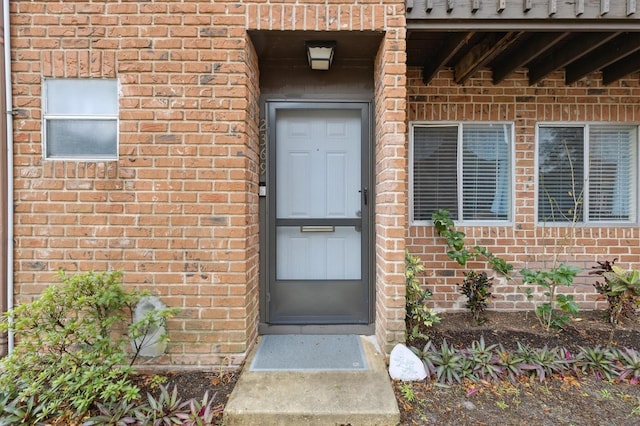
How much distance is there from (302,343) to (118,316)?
1530 millimetres

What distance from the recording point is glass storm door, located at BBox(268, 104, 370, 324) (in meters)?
3.28

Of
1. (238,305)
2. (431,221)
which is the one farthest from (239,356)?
(431,221)

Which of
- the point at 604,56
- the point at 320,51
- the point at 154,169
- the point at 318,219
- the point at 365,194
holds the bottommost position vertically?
the point at 318,219

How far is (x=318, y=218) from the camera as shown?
3336 millimetres

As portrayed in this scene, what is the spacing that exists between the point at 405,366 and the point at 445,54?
9.46 ft

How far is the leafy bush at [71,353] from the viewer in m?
2.12

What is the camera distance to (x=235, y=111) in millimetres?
2682

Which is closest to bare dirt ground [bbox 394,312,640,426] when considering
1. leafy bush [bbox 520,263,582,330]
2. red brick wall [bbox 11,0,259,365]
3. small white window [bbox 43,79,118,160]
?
leafy bush [bbox 520,263,582,330]

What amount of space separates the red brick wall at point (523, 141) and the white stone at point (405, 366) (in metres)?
1.36

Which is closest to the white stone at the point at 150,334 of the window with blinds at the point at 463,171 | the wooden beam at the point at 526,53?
the window with blinds at the point at 463,171

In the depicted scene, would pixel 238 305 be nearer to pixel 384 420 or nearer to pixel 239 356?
pixel 239 356

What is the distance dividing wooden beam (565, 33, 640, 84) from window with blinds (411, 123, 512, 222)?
2.73 ft

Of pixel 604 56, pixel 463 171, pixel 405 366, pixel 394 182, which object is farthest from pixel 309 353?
pixel 604 56

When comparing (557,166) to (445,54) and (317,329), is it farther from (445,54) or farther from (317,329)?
(317,329)
